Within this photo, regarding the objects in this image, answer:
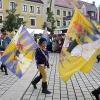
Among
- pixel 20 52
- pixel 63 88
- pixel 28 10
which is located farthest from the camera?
pixel 28 10

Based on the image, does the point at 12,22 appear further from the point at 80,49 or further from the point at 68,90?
the point at 80,49

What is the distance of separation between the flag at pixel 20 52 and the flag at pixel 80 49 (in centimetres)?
184

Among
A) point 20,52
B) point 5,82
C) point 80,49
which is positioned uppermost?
point 80,49

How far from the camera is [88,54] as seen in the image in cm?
812

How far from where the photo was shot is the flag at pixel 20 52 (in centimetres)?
1006

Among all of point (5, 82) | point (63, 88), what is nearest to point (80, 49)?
point (63, 88)

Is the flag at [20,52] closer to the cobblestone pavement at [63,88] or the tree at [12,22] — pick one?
the cobblestone pavement at [63,88]

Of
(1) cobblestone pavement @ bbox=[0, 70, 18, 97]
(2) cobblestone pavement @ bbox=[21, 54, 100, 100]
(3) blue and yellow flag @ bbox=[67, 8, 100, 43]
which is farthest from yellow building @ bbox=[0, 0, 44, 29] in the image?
(3) blue and yellow flag @ bbox=[67, 8, 100, 43]

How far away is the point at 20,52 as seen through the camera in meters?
10.2

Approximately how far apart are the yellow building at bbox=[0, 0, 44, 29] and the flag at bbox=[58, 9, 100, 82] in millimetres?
53654

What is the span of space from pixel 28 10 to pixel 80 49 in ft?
196

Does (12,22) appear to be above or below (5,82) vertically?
above

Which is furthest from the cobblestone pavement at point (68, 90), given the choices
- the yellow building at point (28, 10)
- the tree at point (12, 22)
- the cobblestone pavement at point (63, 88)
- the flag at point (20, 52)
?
the yellow building at point (28, 10)

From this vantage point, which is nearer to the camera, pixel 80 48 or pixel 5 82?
pixel 80 48
